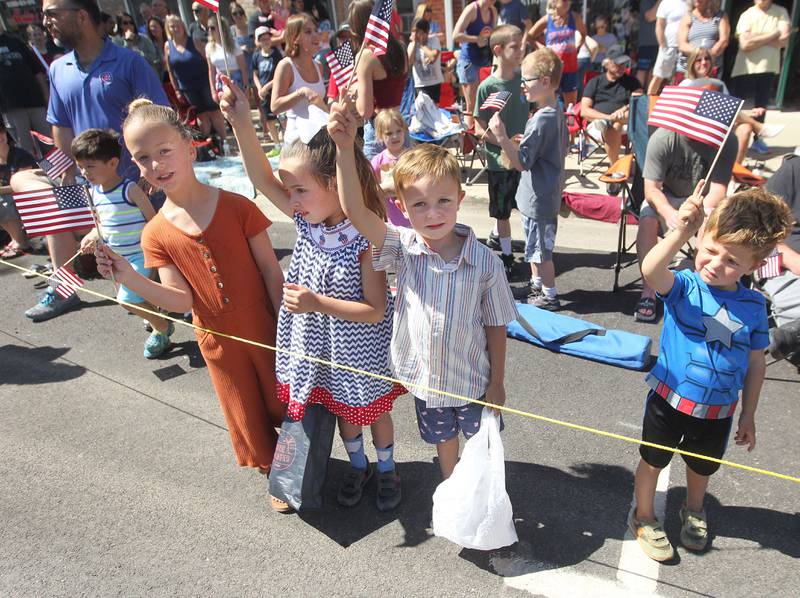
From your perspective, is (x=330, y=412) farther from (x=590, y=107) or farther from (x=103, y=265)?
(x=590, y=107)

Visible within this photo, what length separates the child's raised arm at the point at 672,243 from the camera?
6.16 feet

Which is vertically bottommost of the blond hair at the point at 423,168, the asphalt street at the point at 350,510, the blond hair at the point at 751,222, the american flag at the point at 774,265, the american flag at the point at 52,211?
the asphalt street at the point at 350,510

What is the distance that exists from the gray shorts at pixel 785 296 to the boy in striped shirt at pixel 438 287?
226 centimetres

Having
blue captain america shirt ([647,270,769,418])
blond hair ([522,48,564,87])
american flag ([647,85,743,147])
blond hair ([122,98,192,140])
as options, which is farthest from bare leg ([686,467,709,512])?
blond hair ([522,48,564,87])

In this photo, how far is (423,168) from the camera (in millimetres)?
2080

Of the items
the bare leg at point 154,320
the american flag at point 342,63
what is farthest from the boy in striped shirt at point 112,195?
the american flag at point 342,63

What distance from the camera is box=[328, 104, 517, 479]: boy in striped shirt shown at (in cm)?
211

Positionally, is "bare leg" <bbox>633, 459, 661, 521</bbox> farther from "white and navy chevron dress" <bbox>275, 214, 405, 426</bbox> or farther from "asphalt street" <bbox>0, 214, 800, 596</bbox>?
"white and navy chevron dress" <bbox>275, 214, 405, 426</bbox>

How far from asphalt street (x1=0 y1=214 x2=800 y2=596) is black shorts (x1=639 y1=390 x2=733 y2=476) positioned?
0.43 meters

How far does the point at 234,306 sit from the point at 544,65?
2.74 metres

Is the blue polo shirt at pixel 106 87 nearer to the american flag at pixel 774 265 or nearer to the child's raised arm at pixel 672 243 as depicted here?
the child's raised arm at pixel 672 243

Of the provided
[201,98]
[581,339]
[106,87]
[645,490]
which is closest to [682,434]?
[645,490]

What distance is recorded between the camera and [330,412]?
2652mm

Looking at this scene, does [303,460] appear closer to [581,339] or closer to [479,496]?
[479,496]
